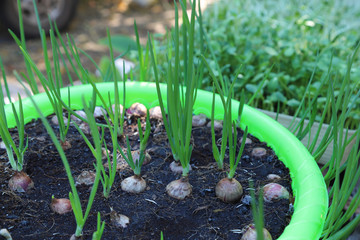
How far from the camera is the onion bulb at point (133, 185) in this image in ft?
2.41

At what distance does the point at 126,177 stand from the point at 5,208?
0.21m

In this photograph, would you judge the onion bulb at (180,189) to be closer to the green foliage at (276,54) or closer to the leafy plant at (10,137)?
the leafy plant at (10,137)

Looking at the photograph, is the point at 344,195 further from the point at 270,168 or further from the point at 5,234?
the point at 5,234

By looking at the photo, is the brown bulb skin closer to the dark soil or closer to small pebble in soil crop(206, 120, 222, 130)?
the dark soil

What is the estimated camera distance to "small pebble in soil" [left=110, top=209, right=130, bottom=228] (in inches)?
26.2

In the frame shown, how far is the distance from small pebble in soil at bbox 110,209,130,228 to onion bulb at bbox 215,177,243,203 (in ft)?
0.55

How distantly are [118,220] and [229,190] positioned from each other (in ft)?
0.63

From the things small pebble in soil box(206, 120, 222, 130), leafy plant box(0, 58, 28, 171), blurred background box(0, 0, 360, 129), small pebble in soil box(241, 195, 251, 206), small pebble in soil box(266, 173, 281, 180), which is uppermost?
leafy plant box(0, 58, 28, 171)

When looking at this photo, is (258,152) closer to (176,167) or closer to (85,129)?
(176,167)

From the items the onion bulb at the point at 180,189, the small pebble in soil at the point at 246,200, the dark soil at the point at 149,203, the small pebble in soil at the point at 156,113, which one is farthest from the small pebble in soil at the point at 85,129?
the small pebble in soil at the point at 246,200

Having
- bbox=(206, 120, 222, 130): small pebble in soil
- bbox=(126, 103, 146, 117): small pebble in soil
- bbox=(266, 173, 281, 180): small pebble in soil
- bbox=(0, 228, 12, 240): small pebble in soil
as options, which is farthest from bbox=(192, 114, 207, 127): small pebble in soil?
bbox=(0, 228, 12, 240): small pebble in soil

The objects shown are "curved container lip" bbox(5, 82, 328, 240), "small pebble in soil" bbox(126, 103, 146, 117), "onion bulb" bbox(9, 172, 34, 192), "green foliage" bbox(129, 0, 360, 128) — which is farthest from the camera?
"green foliage" bbox(129, 0, 360, 128)

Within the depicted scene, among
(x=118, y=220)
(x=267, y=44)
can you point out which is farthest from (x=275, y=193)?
(x=267, y=44)

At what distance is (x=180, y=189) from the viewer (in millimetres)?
729
